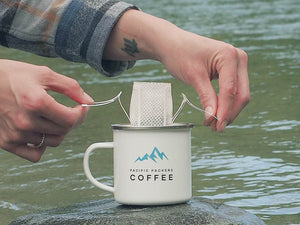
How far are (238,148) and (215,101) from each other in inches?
83.4

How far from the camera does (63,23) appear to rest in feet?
9.03

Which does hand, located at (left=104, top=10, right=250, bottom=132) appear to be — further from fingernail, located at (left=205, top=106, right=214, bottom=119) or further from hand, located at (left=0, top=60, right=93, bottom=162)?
hand, located at (left=0, top=60, right=93, bottom=162)

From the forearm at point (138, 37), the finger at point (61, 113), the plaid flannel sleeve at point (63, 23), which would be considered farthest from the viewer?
the plaid flannel sleeve at point (63, 23)

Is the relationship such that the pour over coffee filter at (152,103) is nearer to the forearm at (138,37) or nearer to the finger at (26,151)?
the forearm at (138,37)

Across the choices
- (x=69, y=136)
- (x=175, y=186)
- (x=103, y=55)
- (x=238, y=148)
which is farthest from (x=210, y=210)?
(x=69, y=136)

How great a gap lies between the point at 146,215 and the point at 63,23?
0.68 metres

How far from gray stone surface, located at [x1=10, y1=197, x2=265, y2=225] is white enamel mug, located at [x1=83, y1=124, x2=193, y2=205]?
5 centimetres

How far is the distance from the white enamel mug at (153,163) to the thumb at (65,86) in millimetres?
308

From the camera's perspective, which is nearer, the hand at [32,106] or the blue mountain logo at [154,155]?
the hand at [32,106]

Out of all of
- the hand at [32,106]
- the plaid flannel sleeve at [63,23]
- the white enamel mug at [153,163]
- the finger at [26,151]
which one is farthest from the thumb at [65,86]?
the plaid flannel sleeve at [63,23]

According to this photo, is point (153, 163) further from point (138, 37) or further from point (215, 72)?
point (138, 37)

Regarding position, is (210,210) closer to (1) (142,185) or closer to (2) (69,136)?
(1) (142,185)

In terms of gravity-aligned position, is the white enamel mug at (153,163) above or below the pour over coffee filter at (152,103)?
below

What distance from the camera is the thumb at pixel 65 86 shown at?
2168 millimetres
